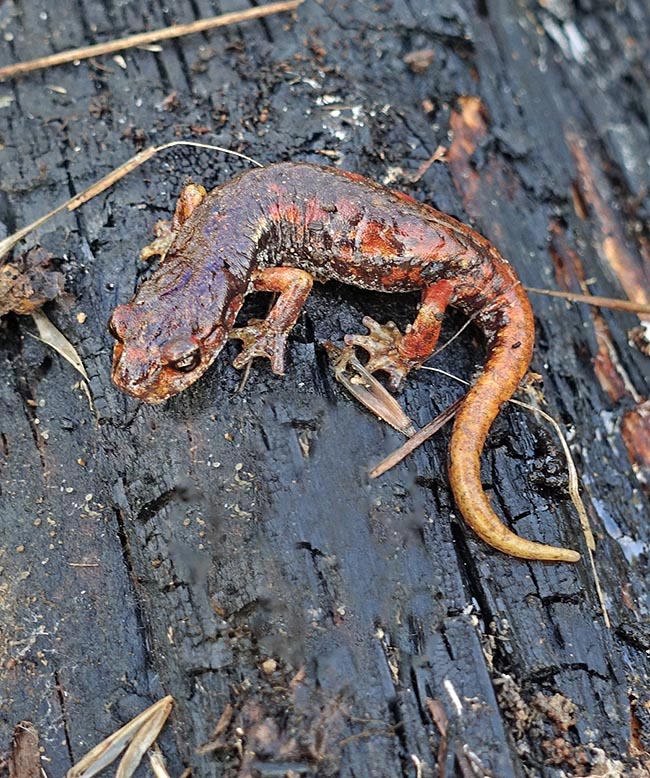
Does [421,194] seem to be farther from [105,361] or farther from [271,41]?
[105,361]

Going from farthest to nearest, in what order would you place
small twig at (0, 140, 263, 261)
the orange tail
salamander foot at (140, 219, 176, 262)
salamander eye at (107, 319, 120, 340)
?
small twig at (0, 140, 263, 261) → salamander foot at (140, 219, 176, 262) → salamander eye at (107, 319, 120, 340) → the orange tail

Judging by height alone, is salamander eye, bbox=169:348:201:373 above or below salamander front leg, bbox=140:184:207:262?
below

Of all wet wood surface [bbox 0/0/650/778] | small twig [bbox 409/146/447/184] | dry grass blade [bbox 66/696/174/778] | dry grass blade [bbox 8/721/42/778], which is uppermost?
small twig [bbox 409/146/447/184]

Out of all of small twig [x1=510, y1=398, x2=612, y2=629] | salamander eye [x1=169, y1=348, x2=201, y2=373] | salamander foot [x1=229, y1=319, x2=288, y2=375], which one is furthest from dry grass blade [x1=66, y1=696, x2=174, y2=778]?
small twig [x1=510, y1=398, x2=612, y2=629]

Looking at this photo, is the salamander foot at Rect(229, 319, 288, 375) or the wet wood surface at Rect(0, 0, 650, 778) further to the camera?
the salamander foot at Rect(229, 319, 288, 375)

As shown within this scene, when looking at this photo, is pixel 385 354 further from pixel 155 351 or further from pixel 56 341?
pixel 56 341

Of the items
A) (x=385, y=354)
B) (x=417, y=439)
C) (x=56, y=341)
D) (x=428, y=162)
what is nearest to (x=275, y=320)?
(x=385, y=354)

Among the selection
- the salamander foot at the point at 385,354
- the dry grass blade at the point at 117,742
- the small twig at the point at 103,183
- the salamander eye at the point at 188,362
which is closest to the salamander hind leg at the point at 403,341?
the salamander foot at the point at 385,354

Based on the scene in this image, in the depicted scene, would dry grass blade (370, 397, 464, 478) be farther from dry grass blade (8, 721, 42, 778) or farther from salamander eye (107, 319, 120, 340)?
dry grass blade (8, 721, 42, 778)

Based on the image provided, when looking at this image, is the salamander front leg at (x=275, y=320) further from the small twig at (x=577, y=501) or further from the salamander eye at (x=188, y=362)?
the small twig at (x=577, y=501)
